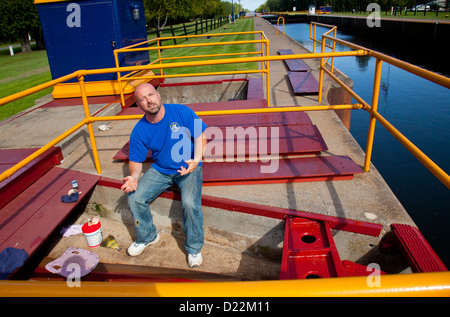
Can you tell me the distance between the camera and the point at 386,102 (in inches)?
503

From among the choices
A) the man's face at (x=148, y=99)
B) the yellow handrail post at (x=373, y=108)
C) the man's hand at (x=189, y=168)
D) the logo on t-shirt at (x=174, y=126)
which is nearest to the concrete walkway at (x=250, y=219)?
the yellow handrail post at (x=373, y=108)

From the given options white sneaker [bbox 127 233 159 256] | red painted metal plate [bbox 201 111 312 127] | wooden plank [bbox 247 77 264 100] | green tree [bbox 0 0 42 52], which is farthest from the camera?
green tree [bbox 0 0 42 52]

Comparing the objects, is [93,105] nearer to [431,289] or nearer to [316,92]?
[316,92]

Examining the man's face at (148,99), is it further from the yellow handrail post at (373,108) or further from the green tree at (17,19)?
the green tree at (17,19)

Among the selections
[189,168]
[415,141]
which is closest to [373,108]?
[189,168]

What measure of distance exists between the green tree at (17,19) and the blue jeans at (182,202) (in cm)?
3129

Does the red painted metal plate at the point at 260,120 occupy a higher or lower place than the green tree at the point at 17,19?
lower

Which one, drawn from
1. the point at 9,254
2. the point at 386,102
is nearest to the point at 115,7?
the point at 9,254

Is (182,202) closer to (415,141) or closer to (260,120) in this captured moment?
(260,120)

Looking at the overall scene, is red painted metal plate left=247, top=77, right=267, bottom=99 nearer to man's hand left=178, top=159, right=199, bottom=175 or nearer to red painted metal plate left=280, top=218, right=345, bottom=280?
man's hand left=178, top=159, right=199, bottom=175

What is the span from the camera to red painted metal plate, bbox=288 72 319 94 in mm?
6543

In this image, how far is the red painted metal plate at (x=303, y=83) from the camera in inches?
258

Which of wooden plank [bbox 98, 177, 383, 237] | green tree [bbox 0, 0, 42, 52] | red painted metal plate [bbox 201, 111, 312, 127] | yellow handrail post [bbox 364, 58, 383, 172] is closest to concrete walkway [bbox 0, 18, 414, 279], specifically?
wooden plank [bbox 98, 177, 383, 237]

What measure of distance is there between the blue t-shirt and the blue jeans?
11cm
